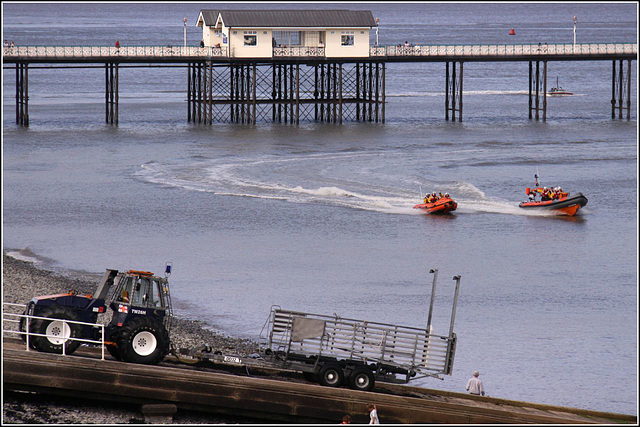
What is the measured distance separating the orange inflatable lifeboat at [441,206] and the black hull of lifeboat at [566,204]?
462 centimetres

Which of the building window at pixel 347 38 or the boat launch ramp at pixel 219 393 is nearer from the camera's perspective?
the boat launch ramp at pixel 219 393

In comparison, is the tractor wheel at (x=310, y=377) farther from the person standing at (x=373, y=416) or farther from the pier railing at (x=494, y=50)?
the pier railing at (x=494, y=50)

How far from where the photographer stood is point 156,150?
7362 centimetres

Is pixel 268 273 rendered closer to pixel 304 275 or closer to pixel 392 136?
pixel 304 275

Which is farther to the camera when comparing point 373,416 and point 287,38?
point 287,38

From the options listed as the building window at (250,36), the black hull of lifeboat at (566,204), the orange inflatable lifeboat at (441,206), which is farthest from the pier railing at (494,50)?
the orange inflatable lifeboat at (441,206)

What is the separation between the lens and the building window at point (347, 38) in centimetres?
8269

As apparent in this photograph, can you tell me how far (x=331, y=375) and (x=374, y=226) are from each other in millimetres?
27188

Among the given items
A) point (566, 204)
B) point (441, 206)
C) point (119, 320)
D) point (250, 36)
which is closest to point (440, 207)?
point (441, 206)

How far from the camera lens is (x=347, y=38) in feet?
272

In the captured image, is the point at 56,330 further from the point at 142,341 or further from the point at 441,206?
the point at 441,206

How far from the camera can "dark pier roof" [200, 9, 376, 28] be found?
80.6 meters

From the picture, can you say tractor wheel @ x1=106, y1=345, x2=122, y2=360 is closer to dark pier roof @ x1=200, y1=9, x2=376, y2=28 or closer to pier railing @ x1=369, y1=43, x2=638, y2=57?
dark pier roof @ x1=200, y1=9, x2=376, y2=28

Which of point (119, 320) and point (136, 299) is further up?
point (136, 299)
